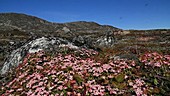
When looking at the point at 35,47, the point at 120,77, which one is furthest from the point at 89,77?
the point at 35,47

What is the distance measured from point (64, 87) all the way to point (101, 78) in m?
2.72

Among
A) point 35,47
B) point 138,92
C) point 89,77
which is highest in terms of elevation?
point 35,47

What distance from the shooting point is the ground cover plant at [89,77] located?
1388 centimetres

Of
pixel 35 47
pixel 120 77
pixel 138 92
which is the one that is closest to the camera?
pixel 138 92

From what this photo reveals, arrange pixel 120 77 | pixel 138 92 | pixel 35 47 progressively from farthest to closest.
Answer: pixel 35 47 < pixel 120 77 < pixel 138 92

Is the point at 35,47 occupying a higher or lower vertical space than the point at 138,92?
higher

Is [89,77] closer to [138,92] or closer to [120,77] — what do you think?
[120,77]

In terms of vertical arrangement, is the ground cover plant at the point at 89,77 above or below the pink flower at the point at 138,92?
above

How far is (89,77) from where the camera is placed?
1537 centimetres

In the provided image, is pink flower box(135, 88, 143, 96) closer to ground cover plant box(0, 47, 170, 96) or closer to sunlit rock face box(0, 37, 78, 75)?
ground cover plant box(0, 47, 170, 96)

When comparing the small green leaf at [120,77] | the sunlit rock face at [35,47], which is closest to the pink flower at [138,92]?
the small green leaf at [120,77]

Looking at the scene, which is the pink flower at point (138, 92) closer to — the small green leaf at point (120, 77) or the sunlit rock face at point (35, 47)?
the small green leaf at point (120, 77)

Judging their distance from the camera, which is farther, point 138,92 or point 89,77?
point 89,77

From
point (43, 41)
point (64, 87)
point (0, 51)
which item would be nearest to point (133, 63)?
point (64, 87)
